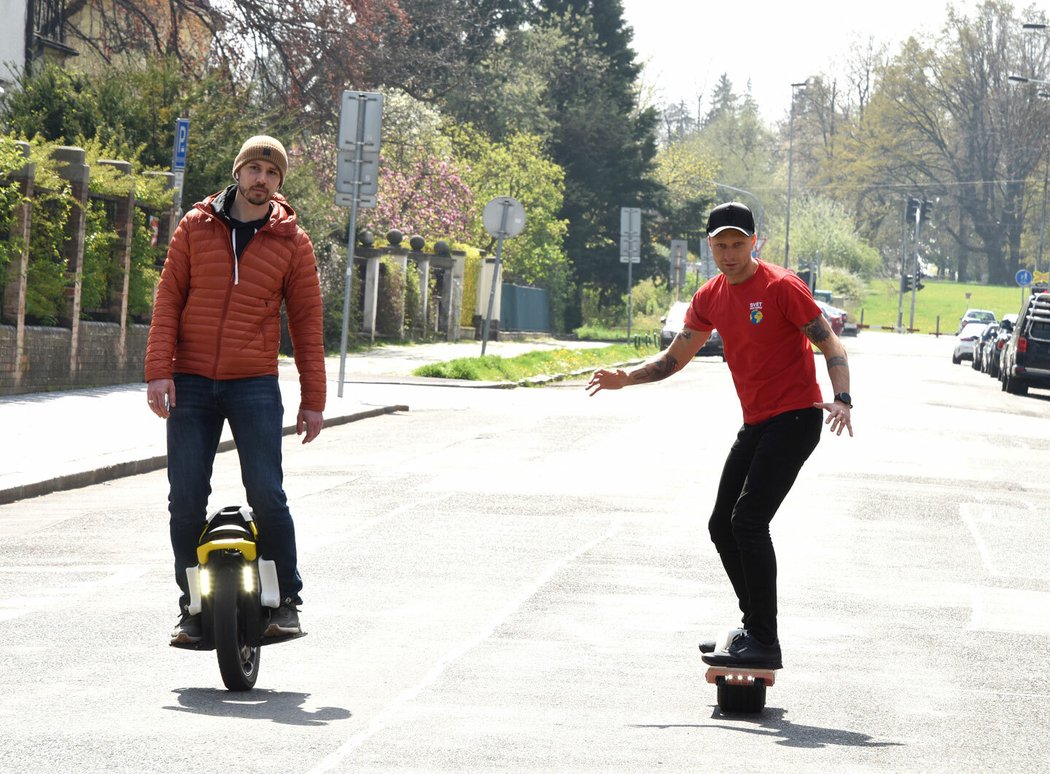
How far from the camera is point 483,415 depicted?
2286cm

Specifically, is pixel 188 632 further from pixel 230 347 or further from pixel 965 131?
pixel 965 131

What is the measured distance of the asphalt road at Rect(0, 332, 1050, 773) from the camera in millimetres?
5977

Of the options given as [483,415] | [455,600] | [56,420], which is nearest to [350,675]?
[455,600]

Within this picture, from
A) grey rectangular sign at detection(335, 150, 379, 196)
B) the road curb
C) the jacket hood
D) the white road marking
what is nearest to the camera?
the white road marking

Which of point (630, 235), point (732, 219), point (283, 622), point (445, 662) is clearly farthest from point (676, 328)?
point (283, 622)

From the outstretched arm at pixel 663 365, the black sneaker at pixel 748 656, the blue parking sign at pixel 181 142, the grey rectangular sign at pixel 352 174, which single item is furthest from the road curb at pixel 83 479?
the grey rectangular sign at pixel 352 174

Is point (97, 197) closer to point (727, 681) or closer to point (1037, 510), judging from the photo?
point (1037, 510)

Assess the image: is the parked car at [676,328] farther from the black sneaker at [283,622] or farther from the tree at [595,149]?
the black sneaker at [283,622]

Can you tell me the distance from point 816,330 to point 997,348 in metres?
40.7

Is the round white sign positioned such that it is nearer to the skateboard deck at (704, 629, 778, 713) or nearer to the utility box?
the utility box

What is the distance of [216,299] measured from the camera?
272 inches

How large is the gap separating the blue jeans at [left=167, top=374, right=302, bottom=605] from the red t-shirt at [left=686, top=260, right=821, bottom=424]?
169 centimetres

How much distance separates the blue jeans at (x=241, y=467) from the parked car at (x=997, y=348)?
3999 centimetres

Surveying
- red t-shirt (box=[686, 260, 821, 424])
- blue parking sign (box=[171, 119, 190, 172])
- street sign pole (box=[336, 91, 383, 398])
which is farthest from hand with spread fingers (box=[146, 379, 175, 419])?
street sign pole (box=[336, 91, 383, 398])
